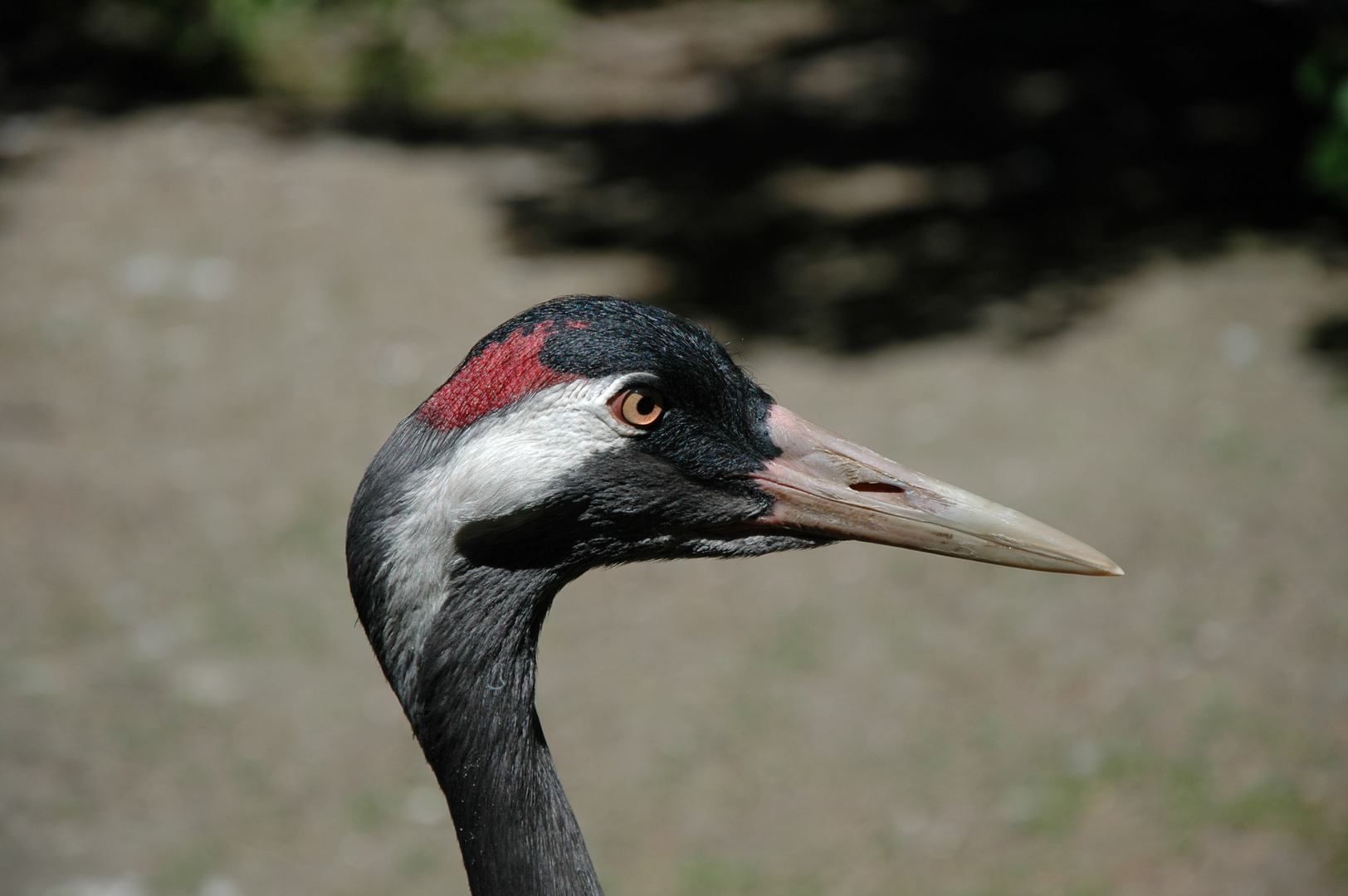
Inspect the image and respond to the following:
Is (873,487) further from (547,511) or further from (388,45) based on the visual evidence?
(388,45)

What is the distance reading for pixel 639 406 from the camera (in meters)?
2.29

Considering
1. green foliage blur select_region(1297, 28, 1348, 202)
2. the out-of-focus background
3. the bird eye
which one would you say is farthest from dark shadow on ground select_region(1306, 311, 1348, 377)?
the bird eye

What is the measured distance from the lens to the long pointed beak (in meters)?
2.38

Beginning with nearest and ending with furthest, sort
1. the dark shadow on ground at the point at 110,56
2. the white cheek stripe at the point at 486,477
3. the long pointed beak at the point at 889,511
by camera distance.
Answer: the white cheek stripe at the point at 486,477
the long pointed beak at the point at 889,511
the dark shadow on ground at the point at 110,56

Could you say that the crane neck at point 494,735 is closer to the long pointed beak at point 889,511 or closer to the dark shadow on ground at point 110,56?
the long pointed beak at point 889,511

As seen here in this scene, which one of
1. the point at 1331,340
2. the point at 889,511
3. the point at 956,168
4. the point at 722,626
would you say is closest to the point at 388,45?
the point at 956,168

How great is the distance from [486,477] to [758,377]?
5.00 meters

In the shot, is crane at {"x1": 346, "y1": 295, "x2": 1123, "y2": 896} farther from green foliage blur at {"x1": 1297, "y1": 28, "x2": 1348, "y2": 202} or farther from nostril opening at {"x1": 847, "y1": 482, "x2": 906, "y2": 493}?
green foliage blur at {"x1": 1297, "y1": 28, "x2": 1348, "y2": 202}

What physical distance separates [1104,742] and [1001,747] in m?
0.40

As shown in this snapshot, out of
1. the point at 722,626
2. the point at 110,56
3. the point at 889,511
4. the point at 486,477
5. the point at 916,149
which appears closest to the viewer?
the point at 486,477

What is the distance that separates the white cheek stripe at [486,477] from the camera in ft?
7.22

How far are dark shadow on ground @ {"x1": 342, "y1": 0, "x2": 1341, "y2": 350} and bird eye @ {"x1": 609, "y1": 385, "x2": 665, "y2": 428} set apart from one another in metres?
5.15

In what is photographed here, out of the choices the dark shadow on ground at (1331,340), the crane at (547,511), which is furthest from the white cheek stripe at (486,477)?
the dark shadow on ground at (1331,340)

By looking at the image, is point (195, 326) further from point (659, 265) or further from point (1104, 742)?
point (1104, 742)
